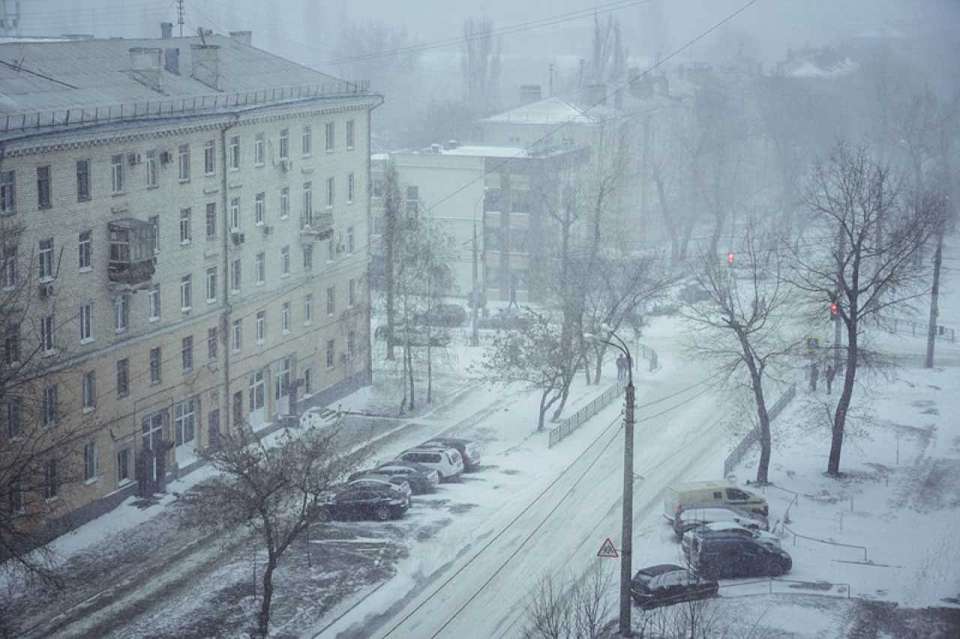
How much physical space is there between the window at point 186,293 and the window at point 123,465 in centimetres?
374

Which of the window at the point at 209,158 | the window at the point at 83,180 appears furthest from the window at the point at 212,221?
the window at the point at 83,180

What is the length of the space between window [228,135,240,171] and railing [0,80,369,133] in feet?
2.58

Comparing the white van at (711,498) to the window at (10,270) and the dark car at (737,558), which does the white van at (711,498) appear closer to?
the dark car at (737,558)

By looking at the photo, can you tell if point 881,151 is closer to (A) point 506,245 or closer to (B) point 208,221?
(A) point 506,245

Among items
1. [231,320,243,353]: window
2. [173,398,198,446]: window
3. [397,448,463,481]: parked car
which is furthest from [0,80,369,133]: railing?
[397,448,463,481]: parked car

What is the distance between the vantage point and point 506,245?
173 ft

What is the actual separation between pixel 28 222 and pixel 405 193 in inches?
1139

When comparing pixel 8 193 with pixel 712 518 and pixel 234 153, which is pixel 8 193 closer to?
pixel 234 153

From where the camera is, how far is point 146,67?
31.2 meters

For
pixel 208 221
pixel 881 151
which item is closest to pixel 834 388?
pixel 208 221

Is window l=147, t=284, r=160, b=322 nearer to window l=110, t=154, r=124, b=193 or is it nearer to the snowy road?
window l=110, t=154, r=124, b=193

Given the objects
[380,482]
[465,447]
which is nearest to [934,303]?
[465,447]

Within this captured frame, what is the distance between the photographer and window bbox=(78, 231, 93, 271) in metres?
26.8

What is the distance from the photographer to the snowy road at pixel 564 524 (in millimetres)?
21828
